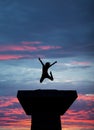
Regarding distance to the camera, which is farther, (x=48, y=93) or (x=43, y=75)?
(x=43, y=75)

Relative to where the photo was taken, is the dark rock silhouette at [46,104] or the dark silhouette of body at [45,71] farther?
the dark silhouette of body at [45,71]

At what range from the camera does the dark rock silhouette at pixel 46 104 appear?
16.4m

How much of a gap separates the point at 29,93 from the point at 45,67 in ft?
6.88

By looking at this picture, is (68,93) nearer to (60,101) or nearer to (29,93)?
(60,101)

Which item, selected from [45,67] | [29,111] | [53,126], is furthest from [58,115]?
[45,67]

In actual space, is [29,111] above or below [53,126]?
above

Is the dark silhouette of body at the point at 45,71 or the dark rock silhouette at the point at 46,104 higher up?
the dark silhouette of body at the point at 45,71

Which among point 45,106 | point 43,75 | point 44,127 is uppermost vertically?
point 43,75

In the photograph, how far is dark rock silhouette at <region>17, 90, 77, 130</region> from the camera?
644 inches

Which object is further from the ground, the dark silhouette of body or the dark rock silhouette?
the dark silhouette of body

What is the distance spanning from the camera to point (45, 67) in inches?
695

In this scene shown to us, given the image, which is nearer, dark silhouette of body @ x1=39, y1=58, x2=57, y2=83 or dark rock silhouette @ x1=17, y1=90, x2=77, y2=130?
dark rock silhouette @ x1=17, y1=90, x2=77, y2=130

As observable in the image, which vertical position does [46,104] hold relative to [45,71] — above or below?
below

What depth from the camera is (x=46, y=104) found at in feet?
54.5
